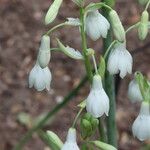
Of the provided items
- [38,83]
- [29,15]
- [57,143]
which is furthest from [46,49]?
[29,15]

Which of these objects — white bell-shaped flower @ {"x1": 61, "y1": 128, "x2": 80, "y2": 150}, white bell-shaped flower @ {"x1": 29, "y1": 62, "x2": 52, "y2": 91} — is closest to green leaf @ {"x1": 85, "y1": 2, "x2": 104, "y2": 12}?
white bell-shaped flower @ {"x1": 29, "y1": 62, "x2": 52, "y2": 91}

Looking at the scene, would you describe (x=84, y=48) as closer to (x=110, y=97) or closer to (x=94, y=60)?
(x=94, y=60)

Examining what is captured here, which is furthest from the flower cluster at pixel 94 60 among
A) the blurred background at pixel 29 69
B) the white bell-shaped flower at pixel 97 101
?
the blurred background at pixel 29 69

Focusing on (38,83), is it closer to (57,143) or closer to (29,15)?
(57,143)

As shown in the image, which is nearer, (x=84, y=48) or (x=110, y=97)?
(x=84, y=48)

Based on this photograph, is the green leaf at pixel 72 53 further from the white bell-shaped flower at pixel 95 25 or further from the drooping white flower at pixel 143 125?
the drooping white flower at pixel 143 125

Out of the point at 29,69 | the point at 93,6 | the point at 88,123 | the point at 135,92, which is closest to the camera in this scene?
the point at 93,6

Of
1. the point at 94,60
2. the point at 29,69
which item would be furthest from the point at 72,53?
the point at 29,69
